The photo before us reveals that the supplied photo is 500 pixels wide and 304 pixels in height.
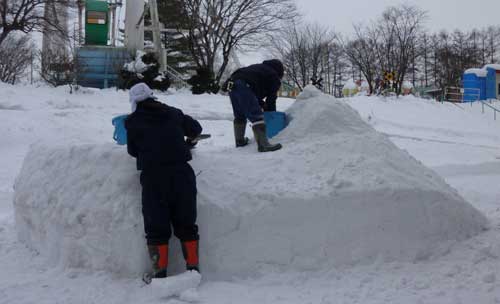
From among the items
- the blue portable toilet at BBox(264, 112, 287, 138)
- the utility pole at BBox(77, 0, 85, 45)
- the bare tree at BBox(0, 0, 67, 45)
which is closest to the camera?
the blue portable toilet at BBox(264, 112, 287, 138)

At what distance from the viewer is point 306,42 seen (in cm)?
3566

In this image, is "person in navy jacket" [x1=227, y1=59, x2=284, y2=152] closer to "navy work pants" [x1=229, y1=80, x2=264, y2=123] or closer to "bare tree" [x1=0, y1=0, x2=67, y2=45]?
"navy work pants" [x1=229, y1=80, x2=264, y2=123]

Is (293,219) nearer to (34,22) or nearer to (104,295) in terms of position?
(104,295)

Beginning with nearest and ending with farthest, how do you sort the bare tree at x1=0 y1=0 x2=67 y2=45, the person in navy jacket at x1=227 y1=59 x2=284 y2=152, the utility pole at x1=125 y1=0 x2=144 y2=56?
1. the person in navy jacket at x1=227 y1=59 x2=284 y2=152
2. the bare tree at x1=0 y1=0 x2=67 y2=45
3. the utility pole at x1=125 y1=0 x2=144 y2=56

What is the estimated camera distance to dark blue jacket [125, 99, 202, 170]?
3.58 metres

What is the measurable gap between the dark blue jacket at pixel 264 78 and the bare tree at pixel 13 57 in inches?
1028

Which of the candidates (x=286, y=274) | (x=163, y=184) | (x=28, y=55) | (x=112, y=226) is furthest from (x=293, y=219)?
(x=28, y=55)

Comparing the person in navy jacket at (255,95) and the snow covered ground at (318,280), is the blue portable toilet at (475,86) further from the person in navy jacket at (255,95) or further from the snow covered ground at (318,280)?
the person in navy jacket at (255,95)

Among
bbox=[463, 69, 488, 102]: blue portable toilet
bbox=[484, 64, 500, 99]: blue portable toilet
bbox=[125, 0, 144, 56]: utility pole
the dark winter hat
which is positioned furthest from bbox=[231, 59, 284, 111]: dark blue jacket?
bbox=[484, 64, 500, 99]: blue portable toilet

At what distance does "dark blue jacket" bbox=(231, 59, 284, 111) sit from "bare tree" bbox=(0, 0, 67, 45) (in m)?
18.5

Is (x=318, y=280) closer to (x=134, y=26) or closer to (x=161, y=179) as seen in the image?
(x=161, y=179)

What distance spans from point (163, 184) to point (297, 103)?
2276 mm

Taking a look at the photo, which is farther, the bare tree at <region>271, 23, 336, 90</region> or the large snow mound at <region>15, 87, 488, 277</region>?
the bare tree at <region>271, 23, 336, 90</region>

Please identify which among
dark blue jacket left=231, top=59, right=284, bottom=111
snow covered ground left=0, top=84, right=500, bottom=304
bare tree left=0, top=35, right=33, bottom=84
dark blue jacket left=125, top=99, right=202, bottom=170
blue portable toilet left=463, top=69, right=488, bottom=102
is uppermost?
bare tree left=0, top=35, right=33, bottom=84
